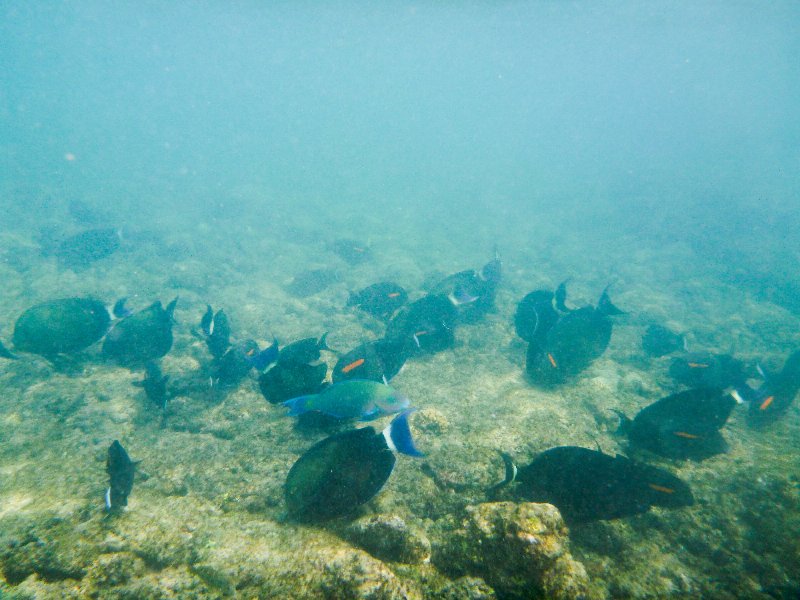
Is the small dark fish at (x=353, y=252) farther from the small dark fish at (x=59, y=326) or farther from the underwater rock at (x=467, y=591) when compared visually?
the underwater rock at (x=467, y=591)

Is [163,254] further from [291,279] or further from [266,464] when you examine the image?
[266,464]

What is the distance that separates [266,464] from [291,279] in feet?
31.8

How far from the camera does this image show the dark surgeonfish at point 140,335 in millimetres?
4461

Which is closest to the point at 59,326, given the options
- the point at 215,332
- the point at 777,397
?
the point at 215,332

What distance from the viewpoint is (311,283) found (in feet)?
35.8

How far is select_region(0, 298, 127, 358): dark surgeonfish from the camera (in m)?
3.98

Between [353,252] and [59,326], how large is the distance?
1043cm

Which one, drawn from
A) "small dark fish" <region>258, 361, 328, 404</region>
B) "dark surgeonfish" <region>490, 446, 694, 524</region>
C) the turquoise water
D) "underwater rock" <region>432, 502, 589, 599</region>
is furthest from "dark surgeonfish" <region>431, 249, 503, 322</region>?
"underwater rock" <region>432, 502, 589, 599</region>

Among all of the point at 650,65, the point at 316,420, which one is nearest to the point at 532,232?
the point at 316,420

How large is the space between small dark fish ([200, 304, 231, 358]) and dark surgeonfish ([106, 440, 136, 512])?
241 centimetres

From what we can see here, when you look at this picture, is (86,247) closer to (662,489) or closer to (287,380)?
(287,380)

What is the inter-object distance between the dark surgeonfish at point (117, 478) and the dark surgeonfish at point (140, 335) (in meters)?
2.62

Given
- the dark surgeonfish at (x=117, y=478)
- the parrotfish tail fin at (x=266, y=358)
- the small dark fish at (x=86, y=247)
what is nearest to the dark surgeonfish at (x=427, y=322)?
the parrotfish tail fin at (x=266, y=358)

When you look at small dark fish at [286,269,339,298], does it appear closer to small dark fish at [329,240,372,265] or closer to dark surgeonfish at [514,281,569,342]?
small dark fish at [329,240,372,265]
